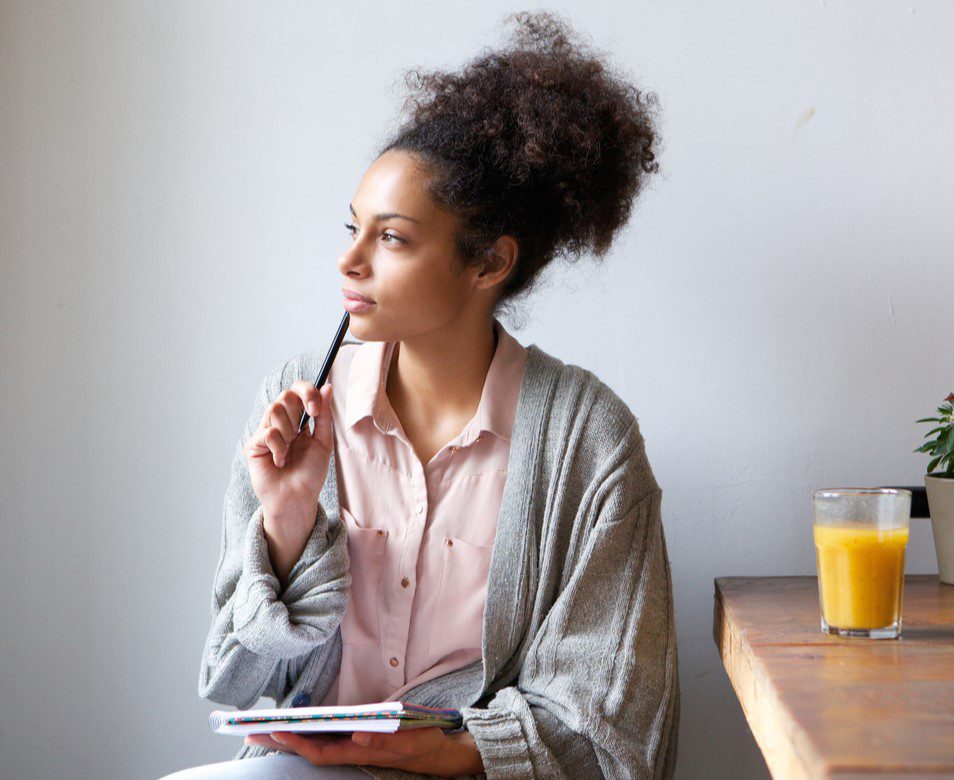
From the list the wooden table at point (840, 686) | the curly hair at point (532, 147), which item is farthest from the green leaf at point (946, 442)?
the curly hair at point (532, 147)

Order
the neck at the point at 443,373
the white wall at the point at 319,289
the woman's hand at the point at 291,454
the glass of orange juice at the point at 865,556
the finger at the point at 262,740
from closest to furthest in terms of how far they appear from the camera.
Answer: the glass of orange juice at the point at 865,556
the finger at the point at 262,740
the woman's hand at the point at 291,454
the neck at the point at 443,373
the white wall at the point at 319,289

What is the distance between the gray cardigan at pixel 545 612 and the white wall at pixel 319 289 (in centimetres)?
27

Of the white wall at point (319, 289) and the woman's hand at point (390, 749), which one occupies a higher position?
the white wall at point (319, 289)

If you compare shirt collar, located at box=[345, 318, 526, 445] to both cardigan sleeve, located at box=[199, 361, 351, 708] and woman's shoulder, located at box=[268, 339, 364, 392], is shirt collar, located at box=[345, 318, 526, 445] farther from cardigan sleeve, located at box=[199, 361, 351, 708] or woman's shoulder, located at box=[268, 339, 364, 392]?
cardigan sleeve, located at box=[199, 361, 351, 708]

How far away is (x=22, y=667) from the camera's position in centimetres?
155

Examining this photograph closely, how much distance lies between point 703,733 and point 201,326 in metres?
0.90

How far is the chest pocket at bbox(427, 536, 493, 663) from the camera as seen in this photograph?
4.01 feet

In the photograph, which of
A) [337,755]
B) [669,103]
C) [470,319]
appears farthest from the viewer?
[669,103]

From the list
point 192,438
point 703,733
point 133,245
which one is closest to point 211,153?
point 133,245

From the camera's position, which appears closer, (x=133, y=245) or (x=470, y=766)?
(x=470, y=766)

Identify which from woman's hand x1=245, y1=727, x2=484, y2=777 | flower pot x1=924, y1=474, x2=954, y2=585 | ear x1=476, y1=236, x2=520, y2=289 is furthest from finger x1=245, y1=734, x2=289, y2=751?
flower pot x1=924, y1=474, x2=954, y2=585

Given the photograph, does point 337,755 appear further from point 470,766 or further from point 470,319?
point 470,319

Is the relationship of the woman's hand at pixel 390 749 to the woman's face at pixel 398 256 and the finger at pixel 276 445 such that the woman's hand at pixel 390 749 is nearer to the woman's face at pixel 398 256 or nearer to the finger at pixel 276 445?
the finger at pixel 276 445

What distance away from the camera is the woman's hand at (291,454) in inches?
46.8
